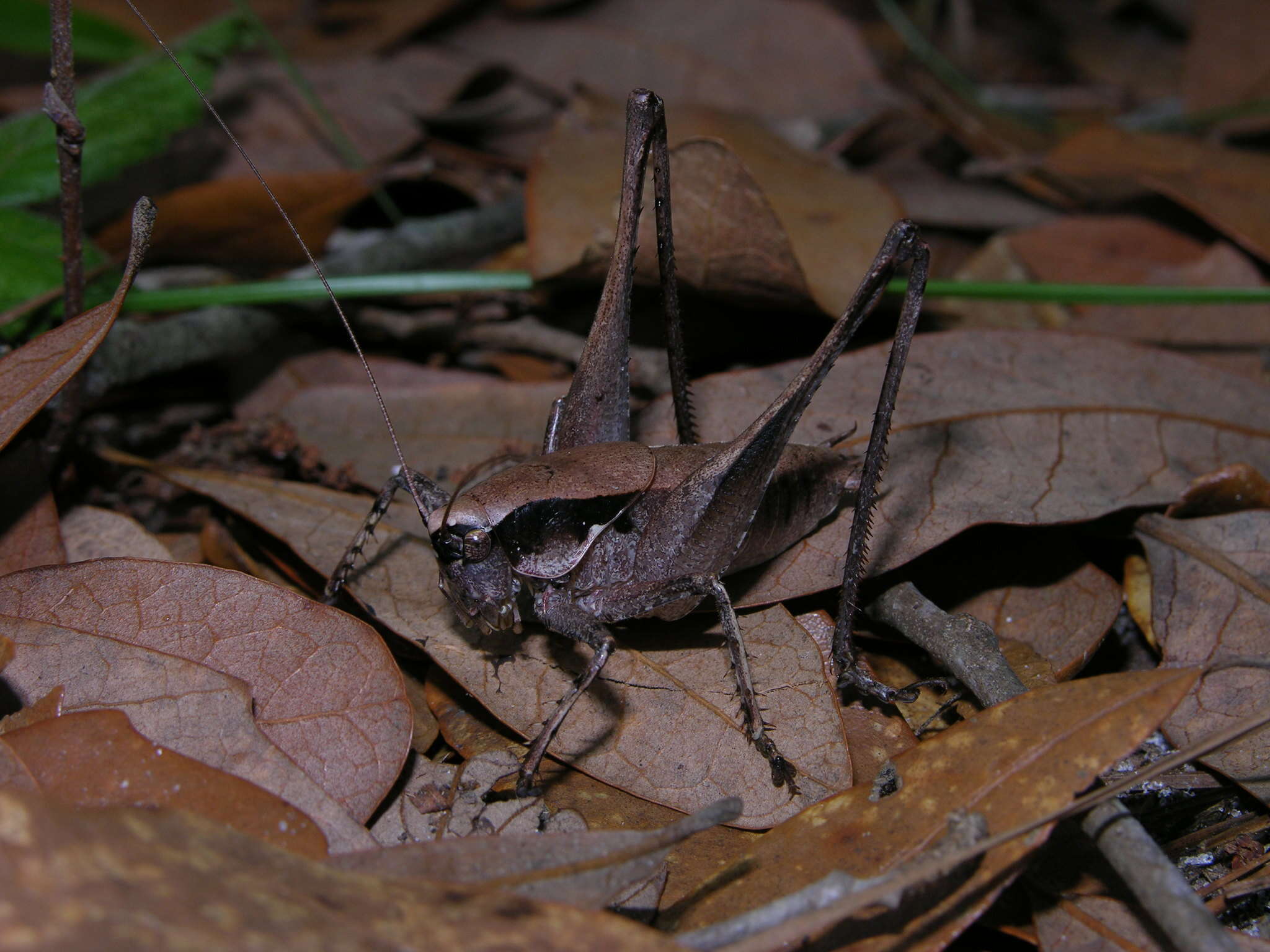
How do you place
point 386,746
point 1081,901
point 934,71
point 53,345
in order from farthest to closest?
point 934,71, point 53,345, point 386,746, point 1081,901

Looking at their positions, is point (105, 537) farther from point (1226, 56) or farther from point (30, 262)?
point (1226, 56)

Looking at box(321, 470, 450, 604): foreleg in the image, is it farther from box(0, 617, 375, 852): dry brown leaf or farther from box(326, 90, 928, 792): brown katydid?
box(0, 617, 375, 852): dry brown leaf

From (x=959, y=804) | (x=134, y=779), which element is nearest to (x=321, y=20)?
(x=134, y=779)

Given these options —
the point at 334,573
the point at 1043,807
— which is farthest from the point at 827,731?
the point at 334,573

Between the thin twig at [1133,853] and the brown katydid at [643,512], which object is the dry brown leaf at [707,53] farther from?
the thin twig at [1133,853]

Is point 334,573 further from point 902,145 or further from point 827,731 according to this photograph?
point 902,145

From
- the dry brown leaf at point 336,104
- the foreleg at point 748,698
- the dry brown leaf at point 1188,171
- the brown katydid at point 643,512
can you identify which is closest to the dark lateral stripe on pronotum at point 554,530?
the brown katydid at point 643,512
